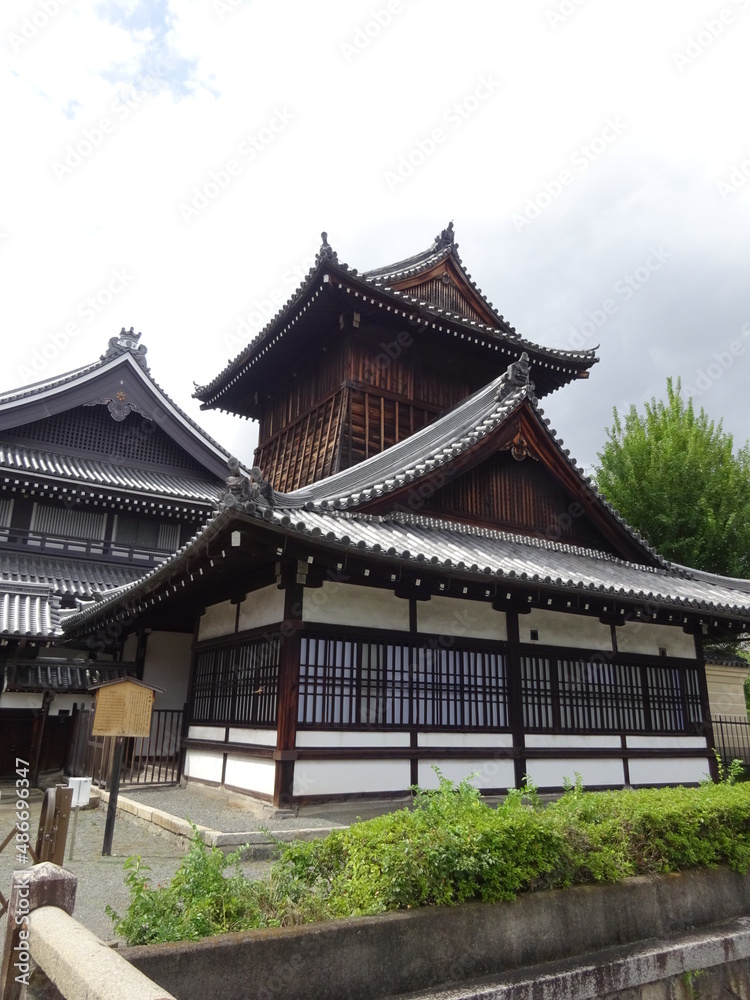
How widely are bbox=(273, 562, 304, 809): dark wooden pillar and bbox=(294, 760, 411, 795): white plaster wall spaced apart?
0.20m

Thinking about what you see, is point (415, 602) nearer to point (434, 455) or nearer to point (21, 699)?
point (434, 455)

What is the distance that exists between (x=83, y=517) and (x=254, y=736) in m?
12.1

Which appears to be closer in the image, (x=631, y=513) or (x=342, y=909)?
(x=342, y=909)

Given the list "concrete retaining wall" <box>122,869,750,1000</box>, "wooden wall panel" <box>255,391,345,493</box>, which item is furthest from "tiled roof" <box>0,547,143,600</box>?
"concrete retaining wall" <box>122,869,750,1000</box>

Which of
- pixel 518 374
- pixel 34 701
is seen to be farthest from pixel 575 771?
pixel 34 701

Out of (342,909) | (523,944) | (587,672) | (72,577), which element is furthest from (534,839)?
(72,577)

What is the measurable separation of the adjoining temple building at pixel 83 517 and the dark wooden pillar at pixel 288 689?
23.7 feet

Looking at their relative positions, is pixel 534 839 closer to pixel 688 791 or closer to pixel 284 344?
pixel 688 791

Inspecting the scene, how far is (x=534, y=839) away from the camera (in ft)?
17.6

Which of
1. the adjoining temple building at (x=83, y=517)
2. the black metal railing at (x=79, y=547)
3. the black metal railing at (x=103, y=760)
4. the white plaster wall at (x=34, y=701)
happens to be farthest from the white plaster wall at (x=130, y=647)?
the black metal railing at (x=79, y=547)

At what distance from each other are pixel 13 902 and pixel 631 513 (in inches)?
1012

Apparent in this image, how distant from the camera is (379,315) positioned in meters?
17.2

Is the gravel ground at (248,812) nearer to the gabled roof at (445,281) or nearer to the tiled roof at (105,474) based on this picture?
the tiled roof at (105,474)

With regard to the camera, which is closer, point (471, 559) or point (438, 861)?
point (438, 861)
